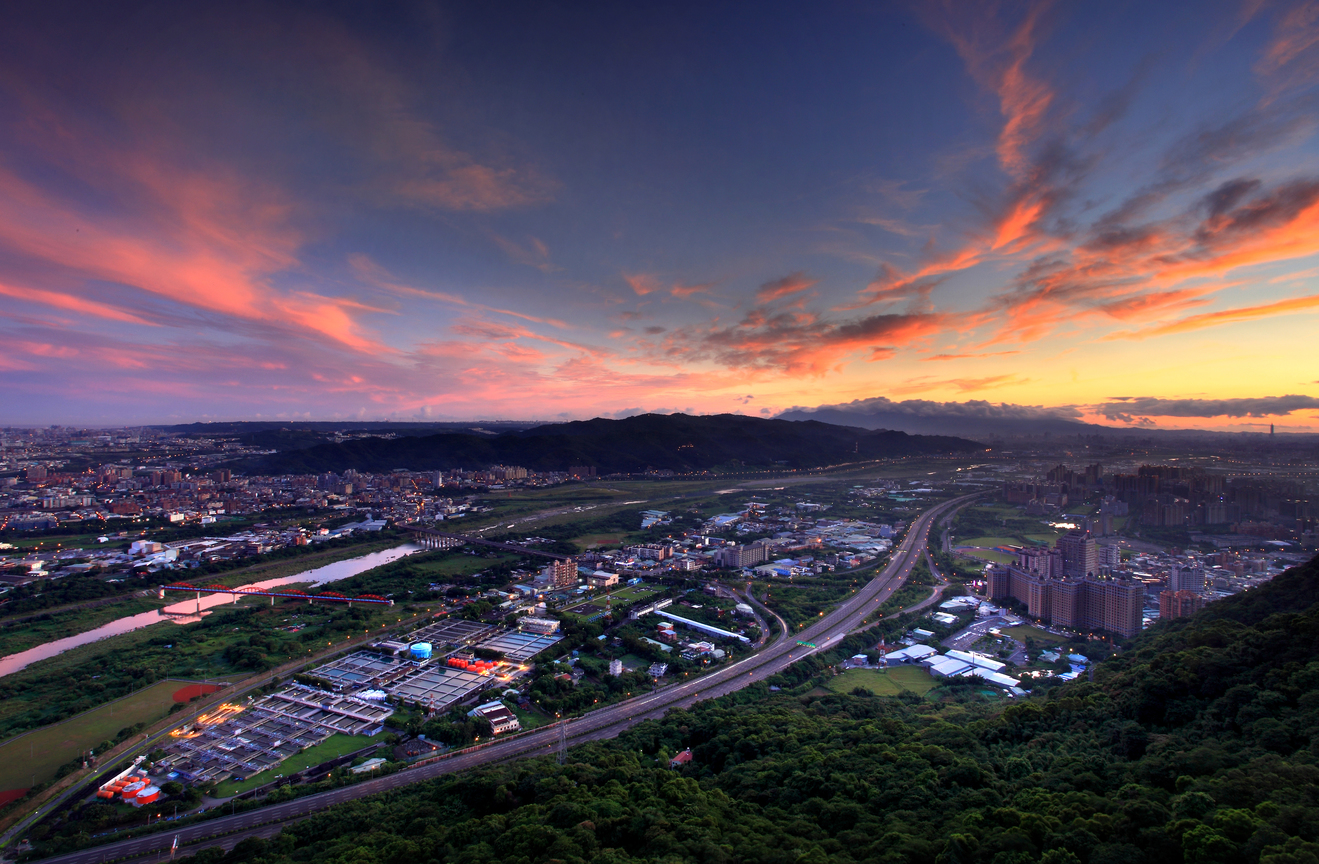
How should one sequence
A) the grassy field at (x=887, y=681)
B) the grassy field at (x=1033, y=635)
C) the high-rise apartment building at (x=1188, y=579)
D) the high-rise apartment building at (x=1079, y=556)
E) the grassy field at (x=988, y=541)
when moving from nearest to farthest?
1. the grassy field at (x=887, y=681)
2. the grassy field at (x=1033, y=635)
3. the high-rise apartment building at (x=1188, y=579)
4. the high-rise apartment building at (x=1079, y=556)
5. the grassy field at (x=988, y=541)

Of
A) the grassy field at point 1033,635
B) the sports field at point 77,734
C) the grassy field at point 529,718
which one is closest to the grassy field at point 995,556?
the grassy field at point 1033,635

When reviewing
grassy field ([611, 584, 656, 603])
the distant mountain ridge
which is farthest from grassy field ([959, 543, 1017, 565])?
the distant mountain ridge

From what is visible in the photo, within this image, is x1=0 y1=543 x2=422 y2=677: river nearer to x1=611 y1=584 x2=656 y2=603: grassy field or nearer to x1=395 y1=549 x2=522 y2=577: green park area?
x1=395 y1=549 x2=522 y2=577: green park area

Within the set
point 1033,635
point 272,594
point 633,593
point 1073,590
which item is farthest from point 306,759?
point 1073,590

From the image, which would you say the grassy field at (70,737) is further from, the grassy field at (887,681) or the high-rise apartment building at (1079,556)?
the high-rise apartment building at (1079,556)

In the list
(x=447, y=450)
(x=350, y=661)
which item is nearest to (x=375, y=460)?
(x=447, y=450)

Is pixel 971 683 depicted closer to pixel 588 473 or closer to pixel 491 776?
pixel 491 776
